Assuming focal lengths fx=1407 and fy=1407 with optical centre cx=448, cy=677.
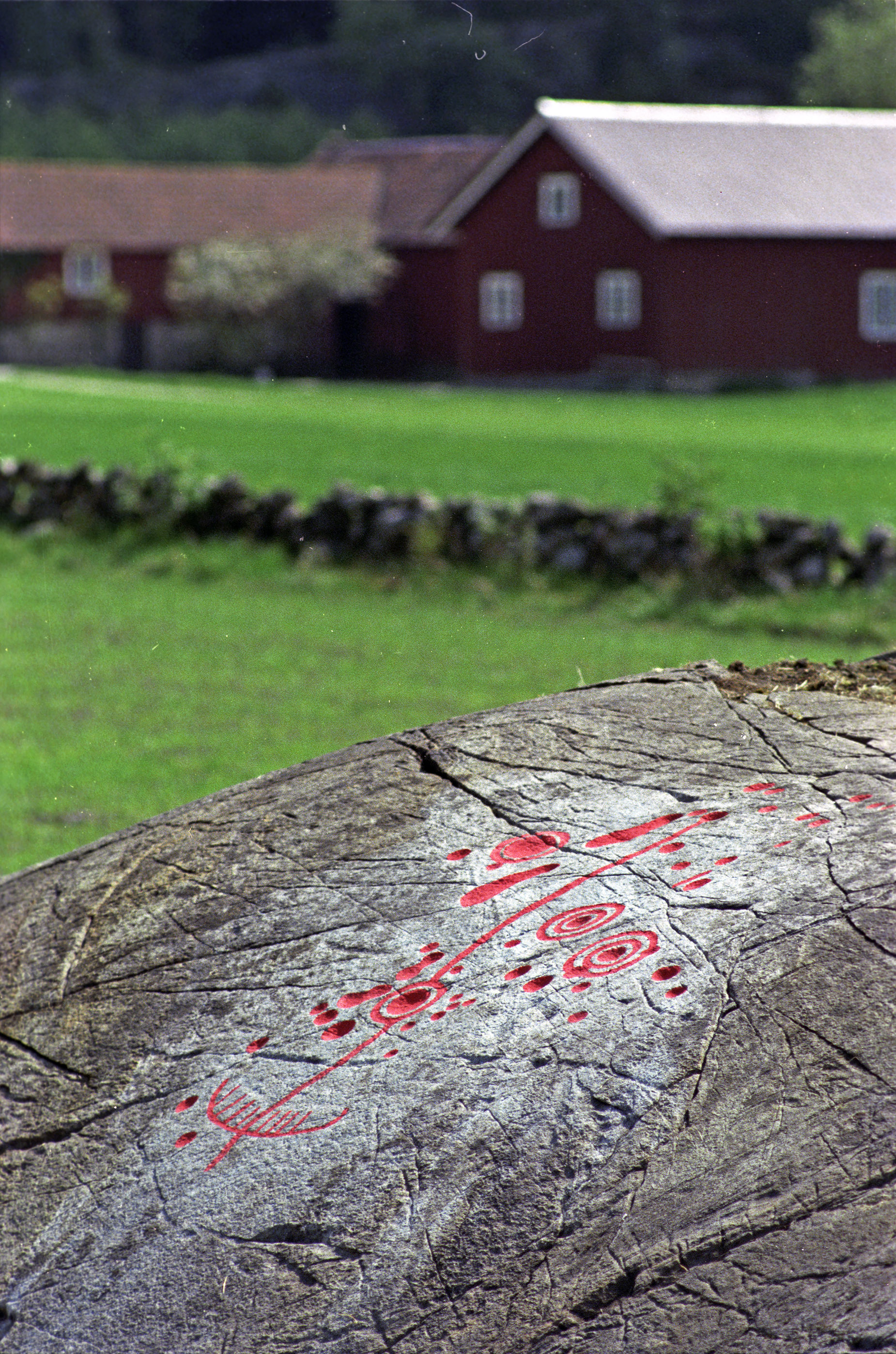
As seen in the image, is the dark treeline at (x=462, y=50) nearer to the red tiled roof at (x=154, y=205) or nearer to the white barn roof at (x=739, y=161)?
the white barn roof at (x=739, y=161)

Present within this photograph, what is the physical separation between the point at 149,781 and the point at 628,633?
101 inches

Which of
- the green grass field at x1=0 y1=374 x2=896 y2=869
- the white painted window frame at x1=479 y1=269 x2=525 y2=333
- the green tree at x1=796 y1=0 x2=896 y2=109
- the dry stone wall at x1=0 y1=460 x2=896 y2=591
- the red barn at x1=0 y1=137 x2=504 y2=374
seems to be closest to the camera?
the green tree at x1=796 y1=0 x2=896 y2=109

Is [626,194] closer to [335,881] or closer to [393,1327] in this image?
[335,881]

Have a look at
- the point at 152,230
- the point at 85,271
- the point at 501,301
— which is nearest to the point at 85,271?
the point at 85,271

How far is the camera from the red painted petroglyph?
2605 mm

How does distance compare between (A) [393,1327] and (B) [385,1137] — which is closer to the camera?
(A) [393,1327]

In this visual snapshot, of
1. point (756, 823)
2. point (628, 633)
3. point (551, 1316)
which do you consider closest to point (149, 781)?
point (628, 633)

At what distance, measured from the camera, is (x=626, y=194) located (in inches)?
166

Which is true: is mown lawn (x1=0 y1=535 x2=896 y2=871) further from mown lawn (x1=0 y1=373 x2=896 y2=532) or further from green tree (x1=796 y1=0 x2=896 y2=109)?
green tree (x1=796 y1=0 x2=896 y2=109)

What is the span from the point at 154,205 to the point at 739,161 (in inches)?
1330

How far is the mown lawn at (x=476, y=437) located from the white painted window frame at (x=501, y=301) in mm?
540

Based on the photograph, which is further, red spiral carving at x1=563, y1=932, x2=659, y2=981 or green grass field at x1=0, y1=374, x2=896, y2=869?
green grass field at x1=0, y1=374, x2=896, y2=869

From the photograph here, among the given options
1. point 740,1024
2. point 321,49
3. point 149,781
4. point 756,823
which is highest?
point 321,49

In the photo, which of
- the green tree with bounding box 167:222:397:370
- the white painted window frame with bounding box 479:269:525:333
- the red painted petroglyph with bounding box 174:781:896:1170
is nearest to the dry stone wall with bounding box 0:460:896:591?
the white painted window frame with bounding box 479:269:525:333
